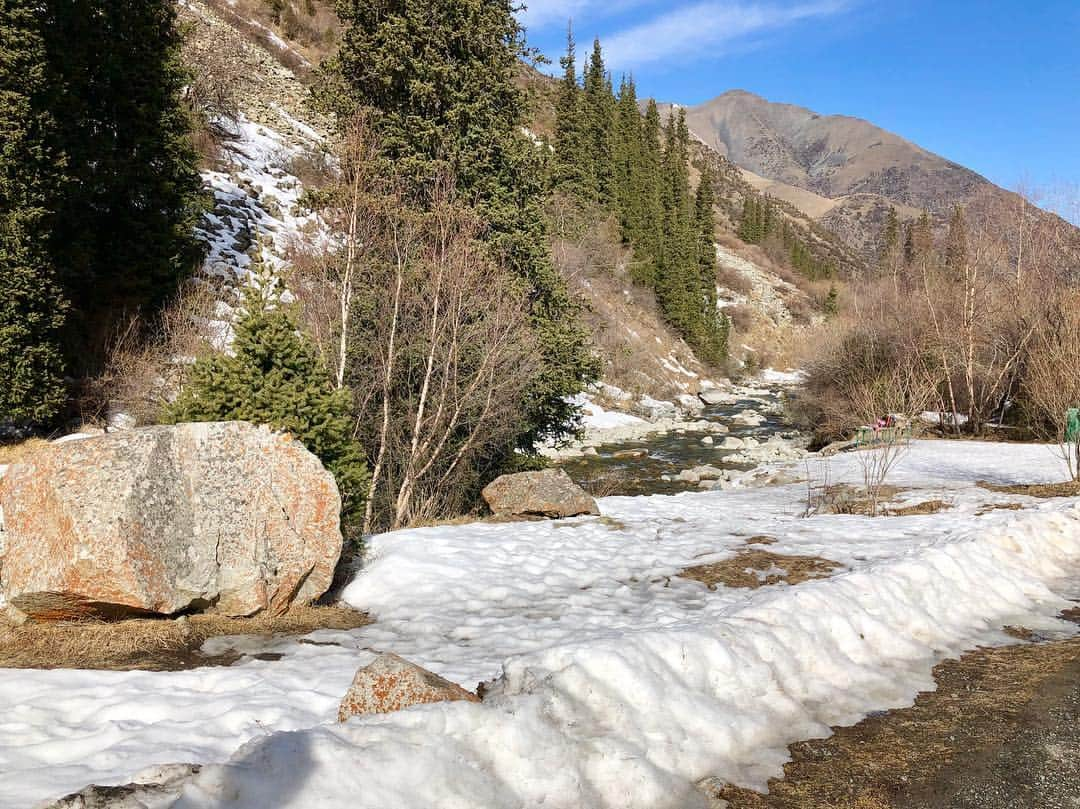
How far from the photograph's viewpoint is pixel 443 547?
8281 millimetres

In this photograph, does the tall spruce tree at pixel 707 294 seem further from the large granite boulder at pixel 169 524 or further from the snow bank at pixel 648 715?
the large granite boulder at pixel 169 524

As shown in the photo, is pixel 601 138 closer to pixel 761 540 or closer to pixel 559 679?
pixel 761 540

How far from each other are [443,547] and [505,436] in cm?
552

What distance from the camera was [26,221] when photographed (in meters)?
11.8

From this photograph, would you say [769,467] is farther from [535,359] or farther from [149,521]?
[149,521]

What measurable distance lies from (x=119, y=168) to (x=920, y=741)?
18498 mm

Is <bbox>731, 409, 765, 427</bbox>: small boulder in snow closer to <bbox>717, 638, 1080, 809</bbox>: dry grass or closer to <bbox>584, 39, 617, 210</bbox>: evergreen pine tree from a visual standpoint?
<bbox>584, 39, 617, 210</bbox>: evergreen pine tree

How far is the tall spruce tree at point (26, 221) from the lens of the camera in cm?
1150

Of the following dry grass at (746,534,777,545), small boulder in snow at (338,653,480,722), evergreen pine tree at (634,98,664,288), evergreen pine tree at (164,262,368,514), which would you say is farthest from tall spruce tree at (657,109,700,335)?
small boulder in snow at (338,653,480,722)

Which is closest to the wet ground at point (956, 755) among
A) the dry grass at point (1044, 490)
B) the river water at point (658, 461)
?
the dry grass at point (1044, 490)

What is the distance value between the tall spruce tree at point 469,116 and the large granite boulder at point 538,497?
2.61 meters

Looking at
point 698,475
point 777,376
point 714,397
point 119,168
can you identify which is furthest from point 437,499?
point 777,376

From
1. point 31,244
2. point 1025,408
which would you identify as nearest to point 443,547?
point 31,244

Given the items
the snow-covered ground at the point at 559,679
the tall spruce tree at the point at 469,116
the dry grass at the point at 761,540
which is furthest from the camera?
the tall spruce tree at the point at 469,116
